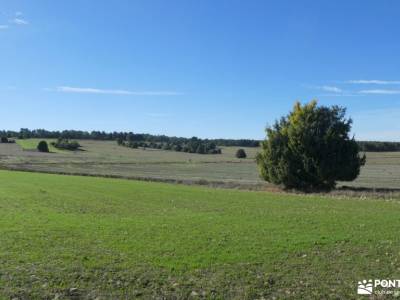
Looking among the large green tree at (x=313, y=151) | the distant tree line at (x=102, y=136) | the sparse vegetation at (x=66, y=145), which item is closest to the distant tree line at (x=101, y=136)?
the distant tree line at (x=102, y=136)

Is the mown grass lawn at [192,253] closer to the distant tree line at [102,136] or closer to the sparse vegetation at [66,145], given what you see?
the sparse vegetation at [66,145]

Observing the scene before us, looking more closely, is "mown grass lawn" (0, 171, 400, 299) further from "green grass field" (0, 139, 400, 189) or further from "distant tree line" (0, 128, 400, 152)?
"distant tree line" (0, 128, 400, 152)

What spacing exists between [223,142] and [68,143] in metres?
76.5

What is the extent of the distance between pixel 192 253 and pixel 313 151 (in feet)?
104

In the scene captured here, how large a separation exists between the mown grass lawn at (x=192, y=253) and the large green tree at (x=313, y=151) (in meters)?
21.0

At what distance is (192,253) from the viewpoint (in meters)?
11.7

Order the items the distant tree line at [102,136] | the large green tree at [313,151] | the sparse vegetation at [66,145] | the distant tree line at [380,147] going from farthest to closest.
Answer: the distant tree line at [102,136] < the distant tree line at [380,147] < the sparse vegetation at [66,145] < the large green tree at [313,151]

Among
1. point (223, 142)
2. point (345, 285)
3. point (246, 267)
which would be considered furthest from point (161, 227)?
point (223, 142)

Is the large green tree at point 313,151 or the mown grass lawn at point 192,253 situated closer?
the mown grass lawn at point 192,253

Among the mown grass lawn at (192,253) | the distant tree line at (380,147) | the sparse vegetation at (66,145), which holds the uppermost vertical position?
the distant tree line at (380,147)

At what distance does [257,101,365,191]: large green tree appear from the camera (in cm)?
4106

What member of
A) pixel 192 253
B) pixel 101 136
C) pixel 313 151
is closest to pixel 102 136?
pixel 101 136

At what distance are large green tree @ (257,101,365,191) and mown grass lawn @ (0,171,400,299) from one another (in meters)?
21.0

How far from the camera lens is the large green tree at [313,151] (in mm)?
41062
